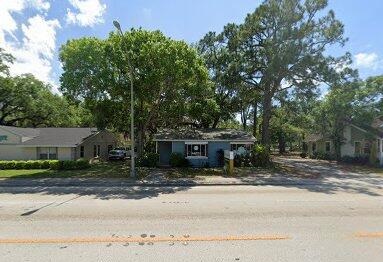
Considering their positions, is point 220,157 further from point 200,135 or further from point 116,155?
point 116,155

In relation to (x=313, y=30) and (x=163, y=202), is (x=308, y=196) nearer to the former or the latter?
(x=163, y=202)

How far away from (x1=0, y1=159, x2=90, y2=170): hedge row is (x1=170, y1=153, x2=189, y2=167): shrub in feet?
22.8

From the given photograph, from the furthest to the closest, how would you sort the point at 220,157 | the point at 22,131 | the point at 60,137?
the point at 22,131 < the point at 60,137 < the point at 220,157

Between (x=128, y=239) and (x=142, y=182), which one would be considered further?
(x=142, y=182)

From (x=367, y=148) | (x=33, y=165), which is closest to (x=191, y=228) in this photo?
(x=33, y=165)

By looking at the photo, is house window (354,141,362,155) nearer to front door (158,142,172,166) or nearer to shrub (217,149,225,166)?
shrub (217,149,225,166)

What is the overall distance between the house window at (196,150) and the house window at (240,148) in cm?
294

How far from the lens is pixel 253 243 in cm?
791

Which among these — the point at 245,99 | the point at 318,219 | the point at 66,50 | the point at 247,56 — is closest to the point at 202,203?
the point at 318,219

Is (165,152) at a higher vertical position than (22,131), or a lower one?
lower

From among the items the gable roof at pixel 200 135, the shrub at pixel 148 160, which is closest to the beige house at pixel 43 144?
the shrub at pixel 148 160

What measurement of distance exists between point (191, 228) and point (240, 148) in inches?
963

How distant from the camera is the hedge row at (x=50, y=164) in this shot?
28.5 m

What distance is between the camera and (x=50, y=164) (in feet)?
96.9
